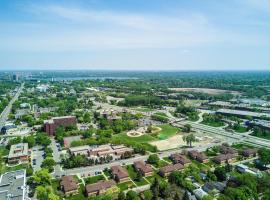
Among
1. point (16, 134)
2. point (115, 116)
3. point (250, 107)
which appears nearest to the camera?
point (16, 134)

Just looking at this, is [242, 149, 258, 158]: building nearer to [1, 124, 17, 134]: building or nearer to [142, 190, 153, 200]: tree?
Answer: [142, 190, 153, 200]: tree

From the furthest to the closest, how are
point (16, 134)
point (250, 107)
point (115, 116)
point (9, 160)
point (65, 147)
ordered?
point (250, 107)
point (115, 116)
point (16, 134)
point (65, 147)
point (9, 160)

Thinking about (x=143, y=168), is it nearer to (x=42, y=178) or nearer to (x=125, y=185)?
(x=125, y=185)

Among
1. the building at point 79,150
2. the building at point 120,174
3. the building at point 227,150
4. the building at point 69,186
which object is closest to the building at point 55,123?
the building at point 79,150

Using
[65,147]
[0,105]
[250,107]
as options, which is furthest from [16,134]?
[250,107]

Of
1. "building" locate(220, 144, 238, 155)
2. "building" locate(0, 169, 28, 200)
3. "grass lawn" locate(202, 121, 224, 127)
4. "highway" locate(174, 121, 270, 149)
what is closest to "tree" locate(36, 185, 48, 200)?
"building" locate(0, 169, 28, 200)

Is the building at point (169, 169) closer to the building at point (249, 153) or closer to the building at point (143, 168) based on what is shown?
the building at point (143, 168)

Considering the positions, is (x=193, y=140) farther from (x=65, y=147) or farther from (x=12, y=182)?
(x=12, y=182)
